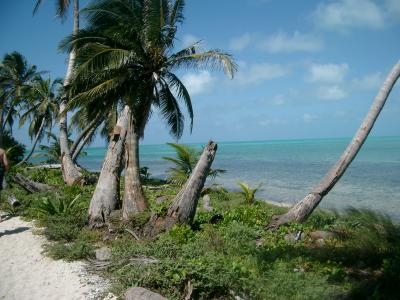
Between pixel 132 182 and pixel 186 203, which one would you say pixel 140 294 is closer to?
pixel 186 203

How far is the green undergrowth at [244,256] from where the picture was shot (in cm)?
496

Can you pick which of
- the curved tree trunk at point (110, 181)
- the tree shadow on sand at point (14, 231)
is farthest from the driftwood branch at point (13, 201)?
the curved tree trunk at point (110, 181)

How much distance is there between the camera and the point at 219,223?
9.09 metres

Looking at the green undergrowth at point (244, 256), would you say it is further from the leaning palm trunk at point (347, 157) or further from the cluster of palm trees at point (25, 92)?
the cluster of palm trees at point (25, 92)

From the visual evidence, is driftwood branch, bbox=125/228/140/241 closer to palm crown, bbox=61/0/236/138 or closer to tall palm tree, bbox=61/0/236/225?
tall palm tree, bbox=61/0/236/225

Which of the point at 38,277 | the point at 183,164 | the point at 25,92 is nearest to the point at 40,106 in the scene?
the point at 25,92

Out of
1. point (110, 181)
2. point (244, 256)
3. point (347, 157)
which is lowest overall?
point (244, 256)

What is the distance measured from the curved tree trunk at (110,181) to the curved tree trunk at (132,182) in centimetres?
28

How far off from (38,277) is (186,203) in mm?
3365

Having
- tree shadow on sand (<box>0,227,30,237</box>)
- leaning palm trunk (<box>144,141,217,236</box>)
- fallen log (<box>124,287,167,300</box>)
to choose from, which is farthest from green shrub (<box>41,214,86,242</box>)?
fallen log (<box>124,287,167,300</box>)

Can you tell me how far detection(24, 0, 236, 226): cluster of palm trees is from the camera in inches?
376

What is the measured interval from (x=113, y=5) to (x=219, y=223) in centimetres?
696

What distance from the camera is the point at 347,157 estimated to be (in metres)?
8.40

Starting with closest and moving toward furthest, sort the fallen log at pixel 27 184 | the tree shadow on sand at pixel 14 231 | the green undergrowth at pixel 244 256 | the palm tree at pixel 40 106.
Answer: the green undergrowth at pixel 244 256 < the tree shadow on sand at pixel 14 231 < the fallen log at pixel 27 184 < the palm tree at pixel 40 106
